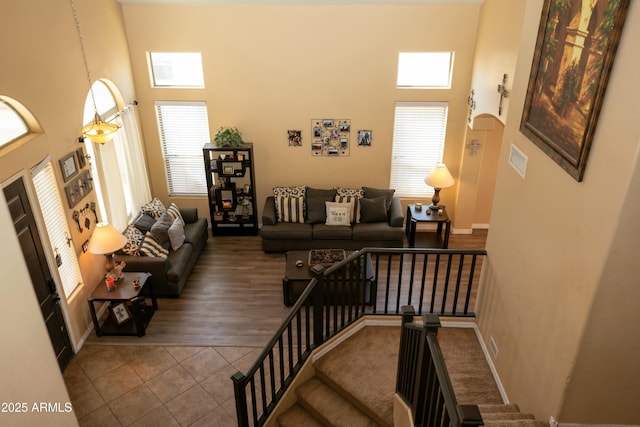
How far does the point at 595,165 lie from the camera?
9.66 feet

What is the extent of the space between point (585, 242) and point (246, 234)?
667 centimetres

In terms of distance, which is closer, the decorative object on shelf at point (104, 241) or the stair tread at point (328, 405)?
the stair tread at point (328, 405)

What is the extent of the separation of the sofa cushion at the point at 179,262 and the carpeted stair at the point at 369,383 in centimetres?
298

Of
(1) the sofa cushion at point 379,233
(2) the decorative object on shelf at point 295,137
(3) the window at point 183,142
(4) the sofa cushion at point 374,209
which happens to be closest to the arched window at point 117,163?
(3) the window at point 183,142

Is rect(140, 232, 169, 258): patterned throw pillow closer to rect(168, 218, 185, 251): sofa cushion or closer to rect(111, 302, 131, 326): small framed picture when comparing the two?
rect(168, 218, 185, 251): sofa cushion

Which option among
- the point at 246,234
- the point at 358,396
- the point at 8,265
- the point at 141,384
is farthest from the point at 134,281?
the point at 8,265

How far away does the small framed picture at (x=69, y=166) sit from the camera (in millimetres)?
5773

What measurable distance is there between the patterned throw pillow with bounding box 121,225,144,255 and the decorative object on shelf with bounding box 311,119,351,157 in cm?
328

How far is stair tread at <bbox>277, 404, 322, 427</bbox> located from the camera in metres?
4.59

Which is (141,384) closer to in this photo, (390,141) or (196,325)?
(196,325)

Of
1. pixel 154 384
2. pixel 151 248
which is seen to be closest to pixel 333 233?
pixel 151 248

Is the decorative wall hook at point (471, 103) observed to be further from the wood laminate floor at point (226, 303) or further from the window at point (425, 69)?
the wood laminate floor at point (226, 303)

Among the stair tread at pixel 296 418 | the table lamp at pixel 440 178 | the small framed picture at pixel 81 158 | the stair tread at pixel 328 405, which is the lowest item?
the stair tread at pixel 296 418

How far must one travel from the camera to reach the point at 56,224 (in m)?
5.71
